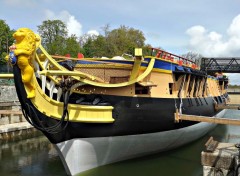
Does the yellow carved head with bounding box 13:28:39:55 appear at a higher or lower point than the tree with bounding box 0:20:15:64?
lower

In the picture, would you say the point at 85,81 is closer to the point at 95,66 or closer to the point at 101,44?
the point at 95,66

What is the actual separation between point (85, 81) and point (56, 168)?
3.89 metres

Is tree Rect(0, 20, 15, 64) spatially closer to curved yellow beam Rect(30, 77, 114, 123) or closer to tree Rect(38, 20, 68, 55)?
tree Rect(38, 20, 68, 55)

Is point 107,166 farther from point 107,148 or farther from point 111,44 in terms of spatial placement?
point 111,44

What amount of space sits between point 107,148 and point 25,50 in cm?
433

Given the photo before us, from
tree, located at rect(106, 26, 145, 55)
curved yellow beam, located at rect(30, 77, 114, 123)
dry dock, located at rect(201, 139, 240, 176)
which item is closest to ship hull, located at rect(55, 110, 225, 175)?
curved yellow beam, located at rect(30, 77, 114, 123)

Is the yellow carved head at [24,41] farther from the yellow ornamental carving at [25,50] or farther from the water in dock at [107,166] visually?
the water in dock at [107,166]

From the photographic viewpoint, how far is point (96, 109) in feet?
31.2

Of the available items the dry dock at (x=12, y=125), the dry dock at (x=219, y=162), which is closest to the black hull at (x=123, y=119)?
the dry dock at (x=219, y=162)

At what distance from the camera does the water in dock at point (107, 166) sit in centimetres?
1040

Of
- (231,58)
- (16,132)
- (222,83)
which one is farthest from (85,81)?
(231,58)

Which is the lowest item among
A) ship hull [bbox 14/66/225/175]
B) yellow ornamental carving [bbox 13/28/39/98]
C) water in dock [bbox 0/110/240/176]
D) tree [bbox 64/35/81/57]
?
water in dock [bbox 0/110/240/176]

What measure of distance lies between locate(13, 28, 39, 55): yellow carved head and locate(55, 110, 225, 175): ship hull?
130 inches

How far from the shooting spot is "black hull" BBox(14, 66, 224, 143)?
29.5 ft
